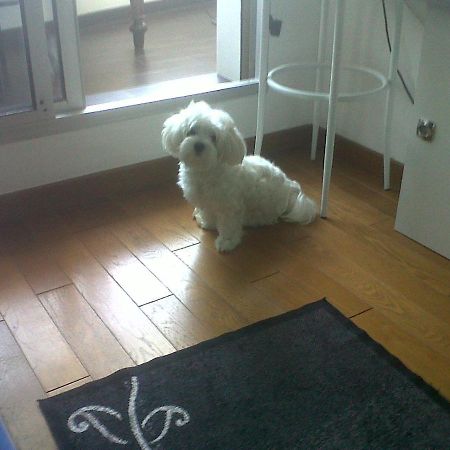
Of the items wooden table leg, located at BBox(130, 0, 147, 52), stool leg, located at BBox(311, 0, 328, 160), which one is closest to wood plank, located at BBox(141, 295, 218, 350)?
stool leg, located at BBox(311, 0, 328, 160)

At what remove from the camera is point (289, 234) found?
2.02 meters

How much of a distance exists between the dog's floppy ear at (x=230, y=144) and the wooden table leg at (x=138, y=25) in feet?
5.68

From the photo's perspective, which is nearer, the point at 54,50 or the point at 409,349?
the point at 409,349

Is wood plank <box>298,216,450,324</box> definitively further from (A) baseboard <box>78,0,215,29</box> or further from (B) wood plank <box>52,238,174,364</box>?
(A) baseboard <box>78,0,215,29</box>

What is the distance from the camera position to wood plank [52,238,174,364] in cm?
153

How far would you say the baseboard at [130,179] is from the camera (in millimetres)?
2123

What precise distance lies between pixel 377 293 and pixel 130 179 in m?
1.02

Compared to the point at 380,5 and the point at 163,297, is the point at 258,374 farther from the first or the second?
the point at 380,5

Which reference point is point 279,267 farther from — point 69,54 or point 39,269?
point 69,54

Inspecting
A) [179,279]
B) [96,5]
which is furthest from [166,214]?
[96,5]

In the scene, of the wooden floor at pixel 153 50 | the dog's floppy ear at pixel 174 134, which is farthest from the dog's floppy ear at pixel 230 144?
the wooden floor at pixel 153 50

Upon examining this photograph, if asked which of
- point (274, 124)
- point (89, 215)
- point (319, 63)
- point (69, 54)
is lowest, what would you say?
point (89, 215)

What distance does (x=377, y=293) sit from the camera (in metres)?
1.73

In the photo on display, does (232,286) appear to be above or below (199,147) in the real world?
below
